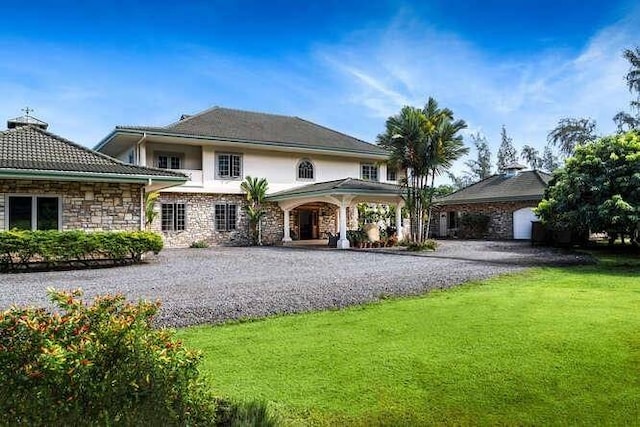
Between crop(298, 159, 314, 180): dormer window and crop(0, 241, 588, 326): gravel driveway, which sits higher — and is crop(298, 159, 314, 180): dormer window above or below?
above

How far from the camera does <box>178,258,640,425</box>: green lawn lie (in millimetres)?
3514

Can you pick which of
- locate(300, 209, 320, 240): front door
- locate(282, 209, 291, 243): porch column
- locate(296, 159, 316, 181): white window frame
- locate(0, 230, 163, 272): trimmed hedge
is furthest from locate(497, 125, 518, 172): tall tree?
locate(0, 230, 163, 272): trimmed hedge

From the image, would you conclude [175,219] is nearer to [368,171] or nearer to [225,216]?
[225,216]

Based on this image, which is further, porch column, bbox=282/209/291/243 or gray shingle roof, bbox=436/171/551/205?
gray shingle roof, bbox=436/171/551/205

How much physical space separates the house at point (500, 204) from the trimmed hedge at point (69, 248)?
20.9 m

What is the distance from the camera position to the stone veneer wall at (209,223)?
2181 cm

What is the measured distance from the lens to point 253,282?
9.66 meters

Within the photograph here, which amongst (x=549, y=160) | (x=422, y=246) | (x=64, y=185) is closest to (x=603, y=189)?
(x=422, y=246)

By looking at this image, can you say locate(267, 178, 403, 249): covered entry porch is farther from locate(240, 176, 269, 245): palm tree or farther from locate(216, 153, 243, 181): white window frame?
locate(216, 153, 243, 181): white window frame

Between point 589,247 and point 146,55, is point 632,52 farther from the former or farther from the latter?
point 146,55

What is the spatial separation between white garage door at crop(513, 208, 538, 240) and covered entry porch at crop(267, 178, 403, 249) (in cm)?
802

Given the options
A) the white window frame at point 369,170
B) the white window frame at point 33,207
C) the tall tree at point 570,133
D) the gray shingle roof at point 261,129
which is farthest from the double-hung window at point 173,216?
the tall tree at point 570,133

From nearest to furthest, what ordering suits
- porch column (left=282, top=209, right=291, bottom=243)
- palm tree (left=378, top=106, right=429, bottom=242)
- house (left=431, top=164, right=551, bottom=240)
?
palm tree (left=378, top=106, right=429, bottom=242), porch column (left=282, top=209, right=291, bottom=243), house (left=431, top=164, right=551, bottom=240)

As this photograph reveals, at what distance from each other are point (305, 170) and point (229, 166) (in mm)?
4555
